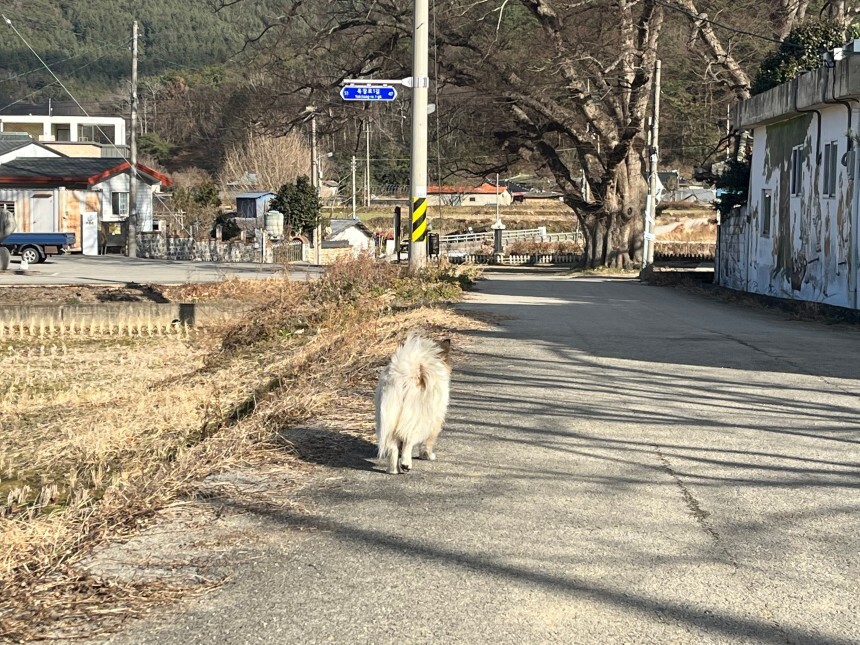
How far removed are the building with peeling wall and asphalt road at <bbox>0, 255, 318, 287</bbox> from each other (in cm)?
1167

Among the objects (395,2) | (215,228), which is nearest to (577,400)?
(395,2)

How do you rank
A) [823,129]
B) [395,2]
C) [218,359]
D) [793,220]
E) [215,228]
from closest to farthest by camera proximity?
[218,359], [823,129], [793,220], [395,2], [215,228]

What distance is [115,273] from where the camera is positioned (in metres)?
34.9

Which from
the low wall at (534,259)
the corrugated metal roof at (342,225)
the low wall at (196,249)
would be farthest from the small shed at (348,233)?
the low wall at (196,249)

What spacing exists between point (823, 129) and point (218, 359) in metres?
12.8

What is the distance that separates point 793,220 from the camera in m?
24.0

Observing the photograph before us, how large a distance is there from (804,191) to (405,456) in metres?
18.6

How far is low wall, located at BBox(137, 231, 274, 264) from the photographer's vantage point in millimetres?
50156

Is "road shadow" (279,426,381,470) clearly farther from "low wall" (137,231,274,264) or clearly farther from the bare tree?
the bare tree

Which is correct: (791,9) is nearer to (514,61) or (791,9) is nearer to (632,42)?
(632,42)

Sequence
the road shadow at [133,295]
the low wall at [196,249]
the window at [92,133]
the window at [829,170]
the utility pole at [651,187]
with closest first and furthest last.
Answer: the window at [829,170]
the road shadow at [133,295]
the utility pole at [651,187]
the low wall at [196,249]
the window at [92,133]

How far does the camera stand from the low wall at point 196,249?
50156 millimetres

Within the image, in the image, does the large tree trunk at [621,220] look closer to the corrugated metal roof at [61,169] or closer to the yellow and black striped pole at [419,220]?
the yellow and black striped pole at [419,220]

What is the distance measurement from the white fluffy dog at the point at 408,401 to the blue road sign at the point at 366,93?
14375 mm
